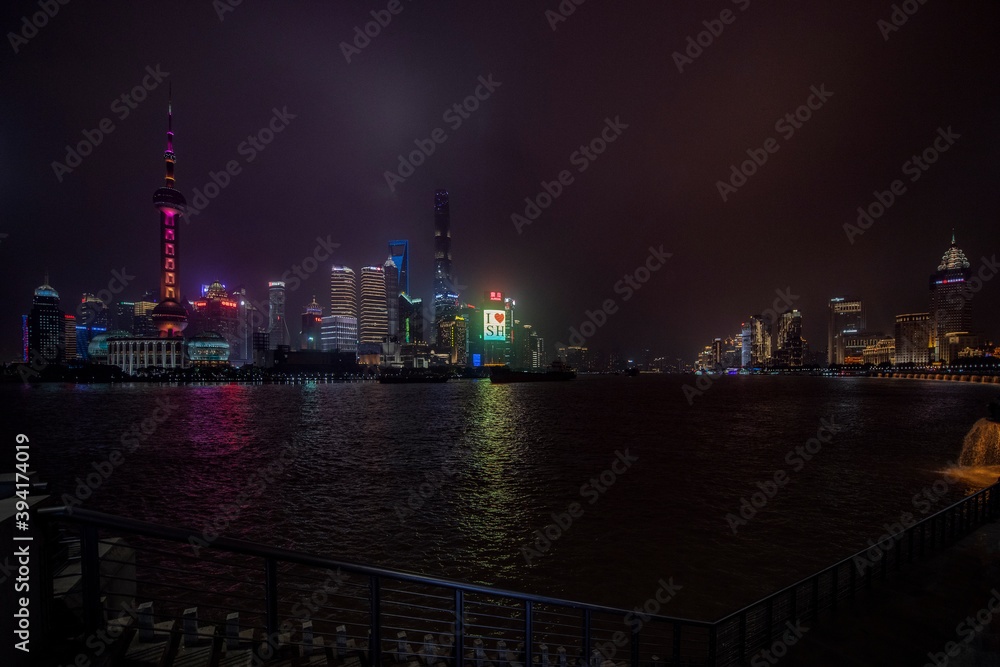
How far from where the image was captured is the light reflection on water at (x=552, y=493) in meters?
14.1

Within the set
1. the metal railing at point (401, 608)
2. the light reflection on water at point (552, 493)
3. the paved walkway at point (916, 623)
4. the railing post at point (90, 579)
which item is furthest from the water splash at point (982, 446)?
the railing post at point (90, 579)

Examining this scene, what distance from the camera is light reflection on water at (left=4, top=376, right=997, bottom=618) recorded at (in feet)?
46.3

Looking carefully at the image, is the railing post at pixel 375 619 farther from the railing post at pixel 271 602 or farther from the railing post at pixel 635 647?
the railing post at pixel 635 647

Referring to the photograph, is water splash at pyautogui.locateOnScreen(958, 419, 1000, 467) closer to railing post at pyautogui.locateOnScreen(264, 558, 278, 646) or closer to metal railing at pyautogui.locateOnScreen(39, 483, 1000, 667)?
metal railing at pyautogui.locateOnScreen(39, 483, 1000, 667)

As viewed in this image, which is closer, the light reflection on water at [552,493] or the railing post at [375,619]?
the railing post at [375,619]

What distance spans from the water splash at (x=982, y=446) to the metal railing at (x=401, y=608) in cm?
1626

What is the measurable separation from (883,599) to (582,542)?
28.1 ft

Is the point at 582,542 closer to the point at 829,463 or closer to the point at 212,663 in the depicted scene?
the point at 212,663

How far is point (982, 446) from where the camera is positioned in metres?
26.3

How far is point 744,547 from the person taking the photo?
1538 cm

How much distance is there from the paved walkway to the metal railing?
39 centimetres

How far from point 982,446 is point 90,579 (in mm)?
38231

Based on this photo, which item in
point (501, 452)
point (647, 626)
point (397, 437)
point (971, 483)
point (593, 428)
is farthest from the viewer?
point (593, 428)

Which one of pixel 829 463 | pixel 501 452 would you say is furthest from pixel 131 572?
pixel 829 463
